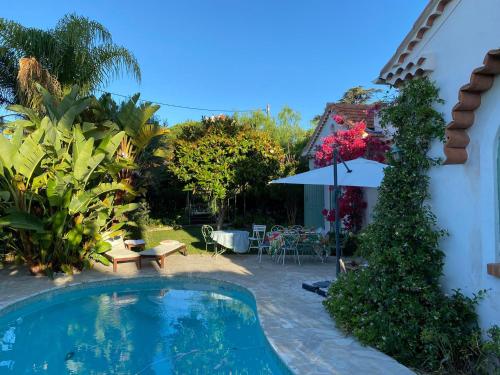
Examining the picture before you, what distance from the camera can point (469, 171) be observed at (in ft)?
15.2

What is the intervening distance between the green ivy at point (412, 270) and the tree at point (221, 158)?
1077 centimetres

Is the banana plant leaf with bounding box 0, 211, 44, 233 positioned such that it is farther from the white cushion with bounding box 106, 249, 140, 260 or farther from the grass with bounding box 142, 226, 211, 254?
the grass with bounding box 142, 226, 211, 254

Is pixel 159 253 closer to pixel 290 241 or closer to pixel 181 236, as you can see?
pixel 290 241

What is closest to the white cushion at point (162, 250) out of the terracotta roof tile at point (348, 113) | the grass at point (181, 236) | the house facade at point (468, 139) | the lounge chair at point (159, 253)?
the lounge chair at point (159, 253)

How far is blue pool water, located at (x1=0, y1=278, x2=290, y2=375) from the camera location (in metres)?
5.88

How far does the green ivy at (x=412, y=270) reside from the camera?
4609 mm

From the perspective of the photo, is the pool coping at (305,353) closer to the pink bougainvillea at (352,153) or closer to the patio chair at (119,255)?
the patio chair at (119,255)

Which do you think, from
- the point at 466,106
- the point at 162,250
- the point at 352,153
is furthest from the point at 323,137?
the point at 466,106

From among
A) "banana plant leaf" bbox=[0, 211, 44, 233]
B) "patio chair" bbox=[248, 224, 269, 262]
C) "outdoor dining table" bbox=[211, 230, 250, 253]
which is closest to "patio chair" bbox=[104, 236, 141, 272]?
"banana plant leaf" bbox=[0, 211, 44, 233]

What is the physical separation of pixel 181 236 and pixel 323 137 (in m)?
8.11

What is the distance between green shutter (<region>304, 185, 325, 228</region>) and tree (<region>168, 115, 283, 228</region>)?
9.31ft

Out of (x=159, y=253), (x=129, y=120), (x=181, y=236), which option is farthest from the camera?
(x=181, y=236)

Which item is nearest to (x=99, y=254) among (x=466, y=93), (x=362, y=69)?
(x=466, y=93)

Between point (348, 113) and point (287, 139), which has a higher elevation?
point (287, 139)
